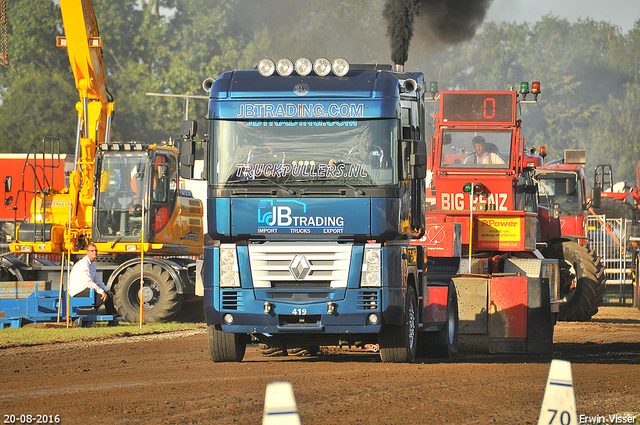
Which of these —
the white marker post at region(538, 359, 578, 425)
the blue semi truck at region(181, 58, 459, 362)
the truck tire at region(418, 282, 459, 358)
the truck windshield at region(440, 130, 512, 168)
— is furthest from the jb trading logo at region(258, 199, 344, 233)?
the truck windshield at region(440, 130, 512, 168)

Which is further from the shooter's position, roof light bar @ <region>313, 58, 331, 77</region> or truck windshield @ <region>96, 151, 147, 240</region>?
truck windshield @ <region>96, 151, 147, 240</region>

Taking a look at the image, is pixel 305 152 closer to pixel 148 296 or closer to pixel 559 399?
pixel 559 399

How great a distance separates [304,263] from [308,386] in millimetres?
1732

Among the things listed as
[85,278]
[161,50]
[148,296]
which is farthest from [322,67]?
[161,50]

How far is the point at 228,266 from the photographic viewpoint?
36.7 ft

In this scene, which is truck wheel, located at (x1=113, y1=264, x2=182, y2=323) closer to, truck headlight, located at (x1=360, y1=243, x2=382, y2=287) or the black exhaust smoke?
truck headlight, located at (x1=360, y1=243, x2=382, y2=287)

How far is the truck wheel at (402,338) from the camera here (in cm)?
1162

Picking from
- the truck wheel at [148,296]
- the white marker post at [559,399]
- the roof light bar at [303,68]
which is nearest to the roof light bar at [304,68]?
the roof light bar at [303,68]

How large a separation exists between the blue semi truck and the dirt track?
0.76 metres

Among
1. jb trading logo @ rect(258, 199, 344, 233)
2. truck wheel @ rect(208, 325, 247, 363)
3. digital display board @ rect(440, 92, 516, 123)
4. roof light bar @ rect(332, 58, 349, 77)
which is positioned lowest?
truck wheel @ rect(208, 325, 247, 363)

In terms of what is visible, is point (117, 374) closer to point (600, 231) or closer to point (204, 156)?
point (204, 156)

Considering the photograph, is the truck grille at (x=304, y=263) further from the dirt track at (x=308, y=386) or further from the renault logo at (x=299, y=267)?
the dirt track at (x=308, y=386)

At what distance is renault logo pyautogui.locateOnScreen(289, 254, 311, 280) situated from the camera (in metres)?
11.0

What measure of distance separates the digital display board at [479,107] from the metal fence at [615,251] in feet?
35.3
